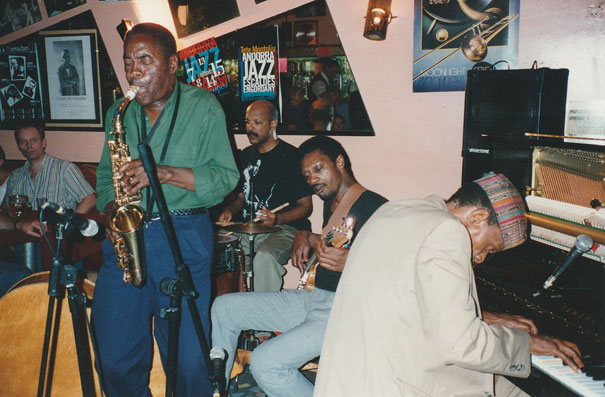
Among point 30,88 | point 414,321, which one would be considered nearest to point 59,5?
point 30,88

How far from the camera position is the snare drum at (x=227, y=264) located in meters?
3.71

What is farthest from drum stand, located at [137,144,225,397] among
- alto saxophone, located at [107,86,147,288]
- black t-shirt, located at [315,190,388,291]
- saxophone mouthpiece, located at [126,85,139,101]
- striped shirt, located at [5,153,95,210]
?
striped shirt, located at [5,153,95,210]

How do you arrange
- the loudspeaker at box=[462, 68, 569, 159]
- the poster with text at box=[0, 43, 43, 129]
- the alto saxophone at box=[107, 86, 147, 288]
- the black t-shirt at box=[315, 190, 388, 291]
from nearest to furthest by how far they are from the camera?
the alto saxophone at box=[107, 86, 147, 288] → the black t-shirt at box=[315, 190, 388, 291] → the loudspeaker at box=[462, 68, 569, 159] → the poster with text at box=[0, 43, 43, 129]

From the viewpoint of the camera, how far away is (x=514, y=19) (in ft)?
12.9

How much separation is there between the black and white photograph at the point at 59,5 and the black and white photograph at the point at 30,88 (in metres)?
0.81

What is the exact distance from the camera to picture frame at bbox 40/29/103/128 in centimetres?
538

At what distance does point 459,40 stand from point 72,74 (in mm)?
4267

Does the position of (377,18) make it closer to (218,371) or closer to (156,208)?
(156,208)

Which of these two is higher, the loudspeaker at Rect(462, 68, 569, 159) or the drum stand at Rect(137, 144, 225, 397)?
the loudspeaker at Rect(462, 68, 569, 159)

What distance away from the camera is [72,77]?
548 centimetres

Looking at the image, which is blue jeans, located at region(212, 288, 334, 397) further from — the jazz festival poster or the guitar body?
the jazz festival poster

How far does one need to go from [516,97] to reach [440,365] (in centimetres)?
219

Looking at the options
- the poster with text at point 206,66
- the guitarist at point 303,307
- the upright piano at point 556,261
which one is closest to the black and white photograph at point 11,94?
the poster with text at point 206,66

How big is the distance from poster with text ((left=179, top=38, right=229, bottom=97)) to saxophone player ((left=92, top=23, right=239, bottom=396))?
8.78ft
